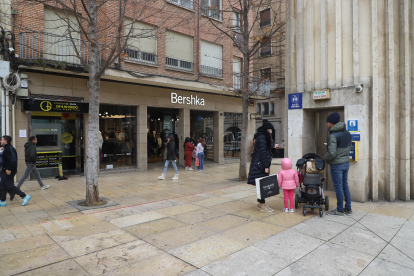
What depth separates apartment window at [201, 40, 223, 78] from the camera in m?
16.7

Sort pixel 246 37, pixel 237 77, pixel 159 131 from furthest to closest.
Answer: pixel 237 77 < pixel 159 131 < pixel 246 37

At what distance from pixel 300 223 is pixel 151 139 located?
1426 cm

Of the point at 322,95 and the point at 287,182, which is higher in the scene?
the point at 322,95

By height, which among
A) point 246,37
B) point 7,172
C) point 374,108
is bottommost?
point 7,172

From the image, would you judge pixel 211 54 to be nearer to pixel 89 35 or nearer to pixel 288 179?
pixel 89 35

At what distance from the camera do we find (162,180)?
1120cm

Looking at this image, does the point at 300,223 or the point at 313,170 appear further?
the point at 313,170

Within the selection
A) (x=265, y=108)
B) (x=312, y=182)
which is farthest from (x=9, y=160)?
(x=265, y=108)

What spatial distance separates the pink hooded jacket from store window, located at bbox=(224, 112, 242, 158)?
12.5 m

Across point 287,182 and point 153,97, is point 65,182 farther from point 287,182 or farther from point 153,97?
point 287,182

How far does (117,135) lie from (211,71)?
7.02 metres

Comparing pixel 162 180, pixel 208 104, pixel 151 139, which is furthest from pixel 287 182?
pixel 151 139

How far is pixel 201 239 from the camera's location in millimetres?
4645

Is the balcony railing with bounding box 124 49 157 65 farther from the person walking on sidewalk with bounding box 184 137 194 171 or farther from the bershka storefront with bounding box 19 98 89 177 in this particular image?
the person walking on sidewalk with bounding box 184 137 194 171
